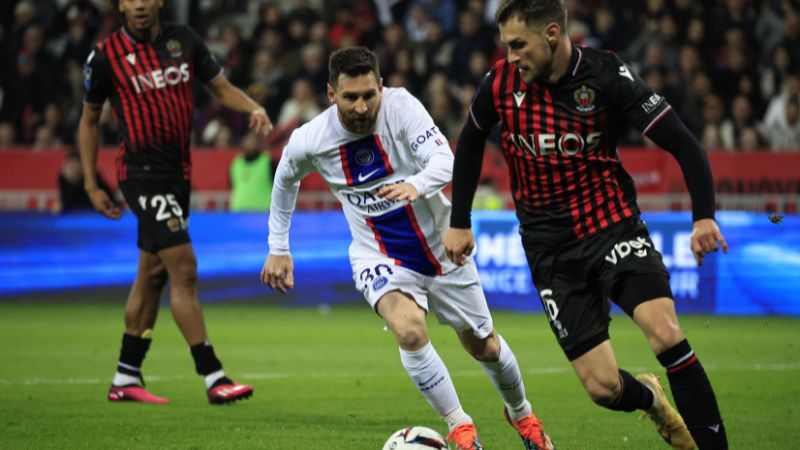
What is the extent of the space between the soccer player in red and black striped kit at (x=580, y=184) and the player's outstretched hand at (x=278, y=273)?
107cm

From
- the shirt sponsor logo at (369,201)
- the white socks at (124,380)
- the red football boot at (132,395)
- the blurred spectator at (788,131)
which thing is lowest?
the blurred spectator at (788,131)

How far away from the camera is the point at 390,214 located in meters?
6.87

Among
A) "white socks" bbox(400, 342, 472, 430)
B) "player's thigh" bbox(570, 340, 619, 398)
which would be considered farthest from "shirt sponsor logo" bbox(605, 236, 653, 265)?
"white socks" bbox(400, 342, 472, 430)

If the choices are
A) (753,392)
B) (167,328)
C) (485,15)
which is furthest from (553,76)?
Result: (485,15)

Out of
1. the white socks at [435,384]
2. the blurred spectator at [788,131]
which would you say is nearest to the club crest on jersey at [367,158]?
the white socks at [435,384]

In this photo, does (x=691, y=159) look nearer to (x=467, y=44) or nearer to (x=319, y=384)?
(x=319, y=384)

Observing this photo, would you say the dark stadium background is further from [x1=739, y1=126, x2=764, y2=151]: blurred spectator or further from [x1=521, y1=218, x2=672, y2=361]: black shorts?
[x1=521, y1=218, x2=672, y2=361]: black shorts

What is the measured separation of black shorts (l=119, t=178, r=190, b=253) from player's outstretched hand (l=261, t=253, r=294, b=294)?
6.28 feet

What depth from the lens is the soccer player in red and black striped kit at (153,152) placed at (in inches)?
341

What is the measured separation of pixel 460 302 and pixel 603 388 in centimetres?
113

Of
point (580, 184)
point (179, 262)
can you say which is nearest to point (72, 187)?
point (179, 262)

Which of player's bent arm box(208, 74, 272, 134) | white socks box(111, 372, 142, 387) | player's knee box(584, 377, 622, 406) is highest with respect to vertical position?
player's bent arm box(208, 74, 272, 134)

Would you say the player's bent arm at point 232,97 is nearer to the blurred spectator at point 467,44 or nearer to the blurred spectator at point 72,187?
the blurred spectator at point 72,187

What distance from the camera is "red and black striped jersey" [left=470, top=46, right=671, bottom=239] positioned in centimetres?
593
